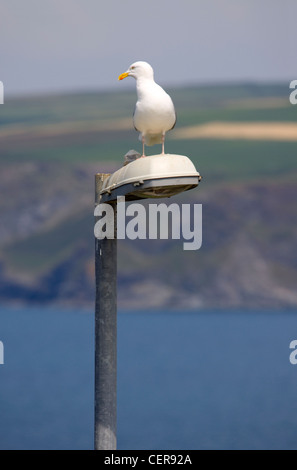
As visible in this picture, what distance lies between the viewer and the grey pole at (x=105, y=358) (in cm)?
1005

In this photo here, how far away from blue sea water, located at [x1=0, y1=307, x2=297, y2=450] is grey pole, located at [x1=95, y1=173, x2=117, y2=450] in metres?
49.2

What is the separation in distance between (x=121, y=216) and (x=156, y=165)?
3.26 feet

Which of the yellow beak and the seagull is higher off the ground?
the yellow beak

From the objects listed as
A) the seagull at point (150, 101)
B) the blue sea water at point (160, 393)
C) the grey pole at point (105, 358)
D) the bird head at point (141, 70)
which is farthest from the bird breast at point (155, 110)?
the blue sea water at point (160, 393)

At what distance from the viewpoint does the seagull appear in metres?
11.0

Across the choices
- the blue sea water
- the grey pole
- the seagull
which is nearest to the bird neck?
the seagull

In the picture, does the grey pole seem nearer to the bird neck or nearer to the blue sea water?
the bird neck

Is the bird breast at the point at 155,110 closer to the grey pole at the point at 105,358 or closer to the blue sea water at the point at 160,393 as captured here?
the grey pole at the point at 105,358

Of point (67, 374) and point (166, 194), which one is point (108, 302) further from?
point (67, 374)

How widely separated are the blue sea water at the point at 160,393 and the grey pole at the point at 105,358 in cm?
4925

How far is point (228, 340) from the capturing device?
192 metres

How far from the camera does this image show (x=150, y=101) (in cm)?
1097

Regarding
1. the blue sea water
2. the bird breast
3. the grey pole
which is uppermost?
the blue sea water
